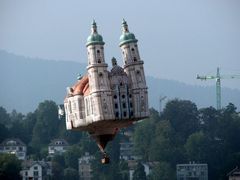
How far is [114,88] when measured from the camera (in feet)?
192

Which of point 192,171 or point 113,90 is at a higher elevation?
point 113,90

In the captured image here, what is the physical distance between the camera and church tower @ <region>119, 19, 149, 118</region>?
5862 cm

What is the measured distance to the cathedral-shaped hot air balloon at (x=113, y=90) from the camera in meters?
58.0

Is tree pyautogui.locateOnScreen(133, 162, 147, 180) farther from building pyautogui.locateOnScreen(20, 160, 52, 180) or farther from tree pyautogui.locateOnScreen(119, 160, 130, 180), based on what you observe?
building pyautogui.locateOnScreen(20, 160, 52, 180)

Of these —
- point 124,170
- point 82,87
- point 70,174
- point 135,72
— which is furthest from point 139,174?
point 135,72

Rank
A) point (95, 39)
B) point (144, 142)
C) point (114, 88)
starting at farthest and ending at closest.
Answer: point (144, 142) → point (114, 88) → point (95, 39)

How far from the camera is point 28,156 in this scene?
19725 cm

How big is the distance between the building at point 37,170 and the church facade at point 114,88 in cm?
11646

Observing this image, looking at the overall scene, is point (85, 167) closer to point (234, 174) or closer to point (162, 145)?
point (162, 145)

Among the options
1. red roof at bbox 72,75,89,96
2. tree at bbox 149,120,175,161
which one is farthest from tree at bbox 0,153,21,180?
red roof at bbox 72,75,89,96

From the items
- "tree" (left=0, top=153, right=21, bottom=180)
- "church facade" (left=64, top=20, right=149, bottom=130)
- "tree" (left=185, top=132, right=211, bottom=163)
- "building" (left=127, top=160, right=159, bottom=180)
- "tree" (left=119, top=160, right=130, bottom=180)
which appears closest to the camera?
"church facade" (left=64, top=20, right=149, bottom=130)

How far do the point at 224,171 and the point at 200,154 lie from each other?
12361mm

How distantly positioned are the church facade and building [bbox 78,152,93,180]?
12877cm

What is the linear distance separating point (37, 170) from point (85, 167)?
38.1ft
